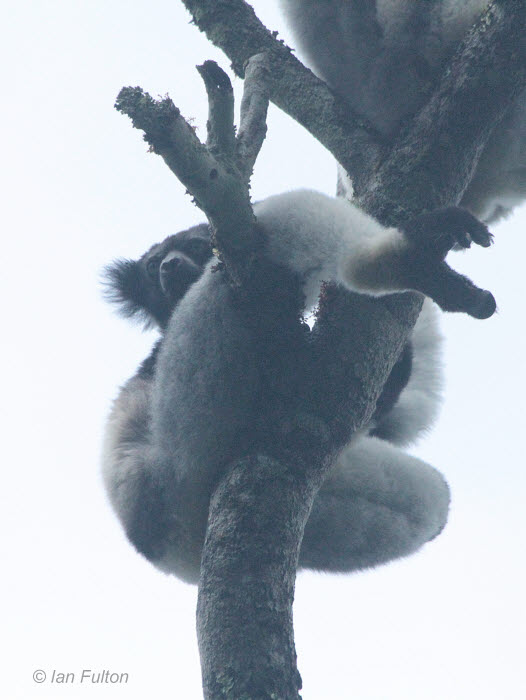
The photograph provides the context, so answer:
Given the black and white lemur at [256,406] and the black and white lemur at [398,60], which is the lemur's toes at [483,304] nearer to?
the black and white lemur at [256,406]

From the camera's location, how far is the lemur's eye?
17.0 feet

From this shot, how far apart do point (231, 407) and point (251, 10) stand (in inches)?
122

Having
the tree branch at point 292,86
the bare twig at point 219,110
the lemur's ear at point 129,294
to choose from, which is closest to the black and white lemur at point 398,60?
the tree branch at point 292,86

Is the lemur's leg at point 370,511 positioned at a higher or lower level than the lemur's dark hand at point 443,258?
lower

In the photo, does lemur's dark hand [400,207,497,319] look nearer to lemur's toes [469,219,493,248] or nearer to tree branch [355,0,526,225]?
lemur's toes [469,219,493,248]

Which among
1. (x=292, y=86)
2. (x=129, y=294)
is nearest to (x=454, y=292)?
(x=292, y=86)

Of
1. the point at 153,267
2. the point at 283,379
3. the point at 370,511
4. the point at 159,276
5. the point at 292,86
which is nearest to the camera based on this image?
the point at 283,379

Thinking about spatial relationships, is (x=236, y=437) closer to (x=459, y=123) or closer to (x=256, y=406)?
(x=256, y=406)

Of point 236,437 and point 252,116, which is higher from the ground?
point 252,116

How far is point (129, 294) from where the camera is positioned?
559 cm

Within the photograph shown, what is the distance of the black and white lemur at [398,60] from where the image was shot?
4.35 metres

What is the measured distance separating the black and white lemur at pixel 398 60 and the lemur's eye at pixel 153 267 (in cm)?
138

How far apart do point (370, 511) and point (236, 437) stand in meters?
1.11

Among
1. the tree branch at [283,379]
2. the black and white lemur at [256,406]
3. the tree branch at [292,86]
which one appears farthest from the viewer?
the tree branch at [292,86]
